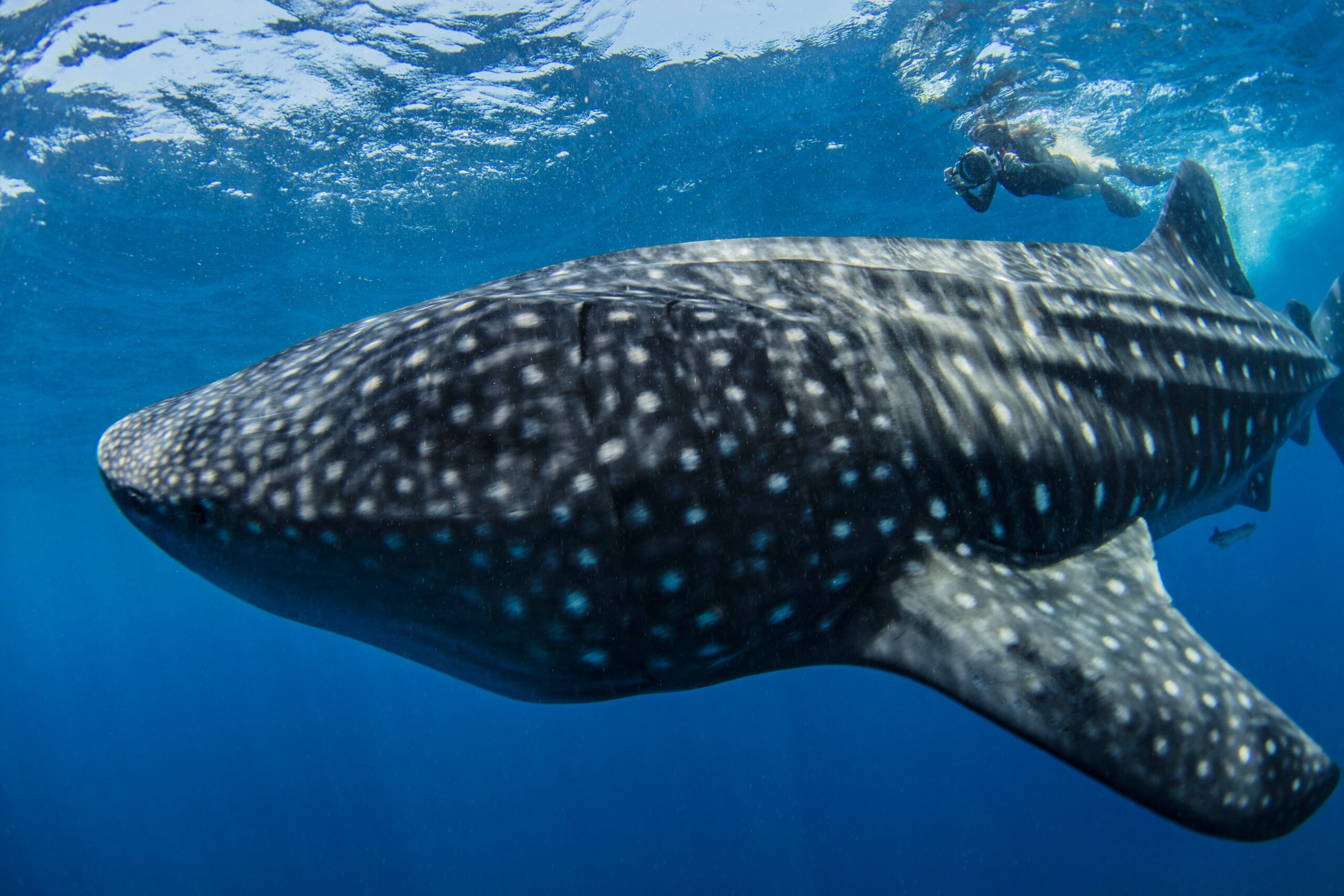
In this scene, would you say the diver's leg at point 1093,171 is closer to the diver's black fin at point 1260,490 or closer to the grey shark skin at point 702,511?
the diver's black fin at point 1260,490

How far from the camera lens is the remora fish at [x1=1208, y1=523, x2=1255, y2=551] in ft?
33.8

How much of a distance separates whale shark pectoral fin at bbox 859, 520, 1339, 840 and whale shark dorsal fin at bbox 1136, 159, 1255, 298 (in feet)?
12.2

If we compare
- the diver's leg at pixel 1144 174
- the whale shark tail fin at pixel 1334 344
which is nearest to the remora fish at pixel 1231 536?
the whale shark tail fin at pixel 1334 344

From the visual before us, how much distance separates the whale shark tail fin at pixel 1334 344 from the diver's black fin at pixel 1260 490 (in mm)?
1463

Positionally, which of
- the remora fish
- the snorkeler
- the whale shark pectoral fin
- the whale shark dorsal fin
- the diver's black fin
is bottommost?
the remora fish

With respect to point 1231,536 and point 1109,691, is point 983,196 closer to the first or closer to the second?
point 1231,536

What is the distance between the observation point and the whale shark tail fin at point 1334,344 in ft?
22.2

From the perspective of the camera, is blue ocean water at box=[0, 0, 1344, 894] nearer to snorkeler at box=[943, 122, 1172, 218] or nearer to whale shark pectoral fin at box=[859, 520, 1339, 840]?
snorkeler at box=[943, 122, 1172, 218]

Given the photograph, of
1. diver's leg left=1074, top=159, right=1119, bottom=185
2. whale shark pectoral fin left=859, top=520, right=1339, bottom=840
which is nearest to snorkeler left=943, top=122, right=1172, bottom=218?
diver's leg left=1074, top=159, right=1119, bottom=185

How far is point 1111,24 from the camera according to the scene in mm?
14289

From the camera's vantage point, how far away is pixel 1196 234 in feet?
17.4

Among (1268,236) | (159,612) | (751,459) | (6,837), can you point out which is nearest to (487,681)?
(751,459)

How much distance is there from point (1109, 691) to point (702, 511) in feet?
4.73

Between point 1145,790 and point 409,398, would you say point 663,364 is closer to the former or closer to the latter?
point 409,398
